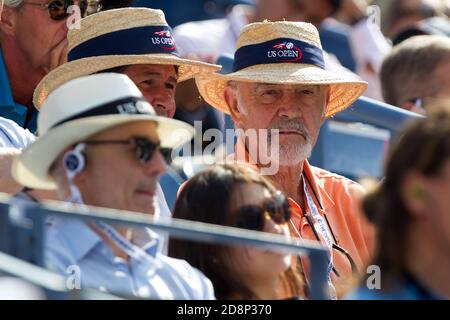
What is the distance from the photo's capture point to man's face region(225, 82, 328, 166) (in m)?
5.18

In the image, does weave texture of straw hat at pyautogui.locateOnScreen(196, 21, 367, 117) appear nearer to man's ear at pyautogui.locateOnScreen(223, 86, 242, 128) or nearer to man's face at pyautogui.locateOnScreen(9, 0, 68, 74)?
man's ear at pyautogui.locateOnScreen(223, 86, 242, 128)

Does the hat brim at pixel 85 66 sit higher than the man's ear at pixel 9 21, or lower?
lower

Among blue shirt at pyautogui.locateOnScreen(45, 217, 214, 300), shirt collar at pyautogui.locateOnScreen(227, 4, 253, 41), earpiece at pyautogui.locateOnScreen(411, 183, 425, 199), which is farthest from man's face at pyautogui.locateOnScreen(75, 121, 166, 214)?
shirt collar at pyautogui.locateOnScreen(227, 4, 253, 41)

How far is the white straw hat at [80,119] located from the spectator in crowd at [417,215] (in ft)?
3.25

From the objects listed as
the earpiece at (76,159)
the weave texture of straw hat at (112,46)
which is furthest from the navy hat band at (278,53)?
the earpiece at (76,159)

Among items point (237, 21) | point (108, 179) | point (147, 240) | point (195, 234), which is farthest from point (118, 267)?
point (237, 21)

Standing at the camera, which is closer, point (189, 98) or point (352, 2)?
point (189, 98)

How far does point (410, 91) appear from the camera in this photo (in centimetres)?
640

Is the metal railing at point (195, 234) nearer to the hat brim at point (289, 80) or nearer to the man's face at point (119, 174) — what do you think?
the man's face at point (119, 174)

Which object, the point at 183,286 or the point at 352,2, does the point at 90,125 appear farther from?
the point at 352,2

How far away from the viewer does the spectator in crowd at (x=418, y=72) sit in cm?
629
